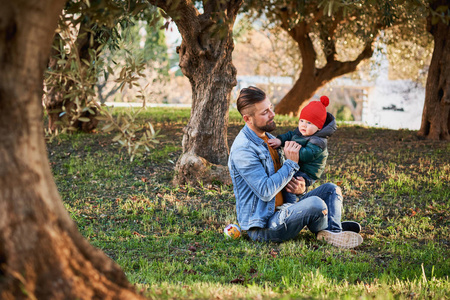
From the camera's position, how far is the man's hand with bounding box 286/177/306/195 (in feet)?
16.4

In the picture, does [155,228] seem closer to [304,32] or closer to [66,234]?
[66,234]

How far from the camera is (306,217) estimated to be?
4.83 meters

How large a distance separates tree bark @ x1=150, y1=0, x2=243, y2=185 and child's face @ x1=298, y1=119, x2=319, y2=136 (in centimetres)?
285

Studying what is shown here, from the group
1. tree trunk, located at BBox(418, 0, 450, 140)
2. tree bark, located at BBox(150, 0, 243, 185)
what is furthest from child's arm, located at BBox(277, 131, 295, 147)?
tree trunk, located at BBox(418, 0, 450, 140)

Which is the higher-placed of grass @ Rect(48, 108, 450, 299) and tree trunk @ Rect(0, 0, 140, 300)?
tree trunk @ Rect(0, 0, 140, 300)

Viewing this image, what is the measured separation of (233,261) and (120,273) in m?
2.09

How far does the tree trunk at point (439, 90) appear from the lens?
460 inches

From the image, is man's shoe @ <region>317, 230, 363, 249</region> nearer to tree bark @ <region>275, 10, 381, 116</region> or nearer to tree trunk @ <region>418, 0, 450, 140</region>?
tree trunk @ <region>418, 0, 450, 140</region>

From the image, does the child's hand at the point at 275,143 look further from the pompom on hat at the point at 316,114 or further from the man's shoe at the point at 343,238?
the man's shoe at the point at 343,238

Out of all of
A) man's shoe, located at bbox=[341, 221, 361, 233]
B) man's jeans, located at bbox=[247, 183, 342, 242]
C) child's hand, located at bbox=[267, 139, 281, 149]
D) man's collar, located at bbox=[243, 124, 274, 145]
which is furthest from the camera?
man's shoe, located at bbox=[341, 221, 361, 233]

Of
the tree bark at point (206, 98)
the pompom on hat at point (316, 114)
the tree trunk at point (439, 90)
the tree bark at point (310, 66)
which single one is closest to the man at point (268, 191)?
the pompom on hat at point (316, 114)

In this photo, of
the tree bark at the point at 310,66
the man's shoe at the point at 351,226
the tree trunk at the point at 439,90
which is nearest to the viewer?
the man's shoe at the point at 351,226

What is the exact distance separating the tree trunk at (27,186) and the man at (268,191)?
2.65 meters

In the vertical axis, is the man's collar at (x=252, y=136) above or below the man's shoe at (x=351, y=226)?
above
